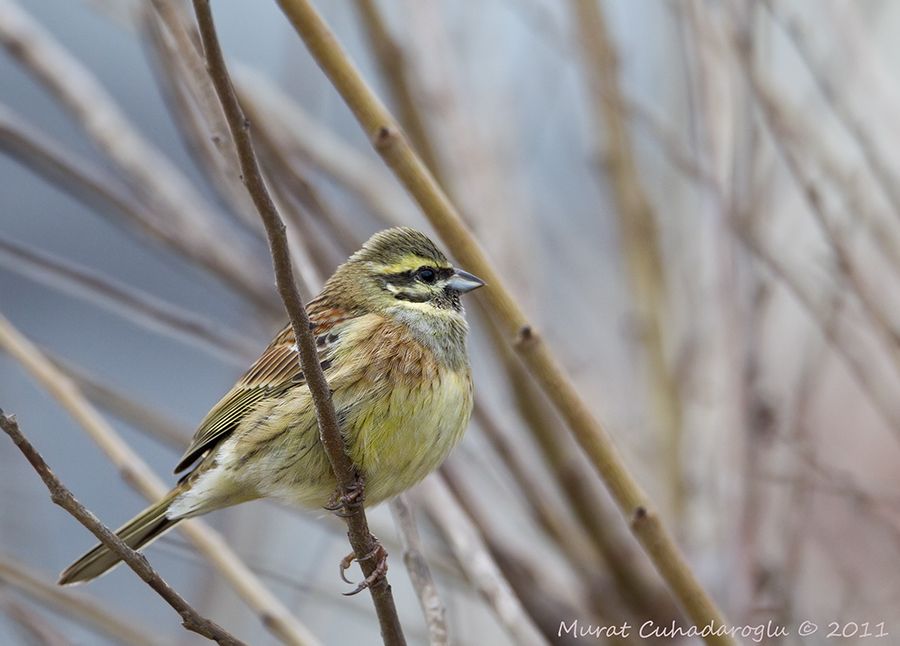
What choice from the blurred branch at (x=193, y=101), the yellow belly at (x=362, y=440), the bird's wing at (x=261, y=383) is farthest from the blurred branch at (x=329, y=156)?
the yellow belly at (x=362, y=440)

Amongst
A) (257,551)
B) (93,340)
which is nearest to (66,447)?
(93,340)

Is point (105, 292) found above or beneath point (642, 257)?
above

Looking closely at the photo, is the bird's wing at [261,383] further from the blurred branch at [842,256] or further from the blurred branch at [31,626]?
the blurred branch at [842,256]

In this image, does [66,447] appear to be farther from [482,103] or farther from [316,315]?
[316,315]

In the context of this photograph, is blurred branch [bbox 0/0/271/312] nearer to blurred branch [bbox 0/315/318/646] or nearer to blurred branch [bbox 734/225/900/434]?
blurred branch [bbox 0/315/318/646]

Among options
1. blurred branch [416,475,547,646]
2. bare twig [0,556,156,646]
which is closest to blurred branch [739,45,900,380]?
blurred branch [416,475,547,646]

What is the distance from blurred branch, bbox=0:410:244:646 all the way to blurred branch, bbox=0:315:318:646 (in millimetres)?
435

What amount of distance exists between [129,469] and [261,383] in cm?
57

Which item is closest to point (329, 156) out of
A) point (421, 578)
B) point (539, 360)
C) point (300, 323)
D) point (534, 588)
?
point (534, 588)

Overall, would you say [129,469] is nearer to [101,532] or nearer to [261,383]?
[261,383]

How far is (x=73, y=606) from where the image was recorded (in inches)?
123

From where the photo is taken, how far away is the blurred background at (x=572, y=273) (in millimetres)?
3570

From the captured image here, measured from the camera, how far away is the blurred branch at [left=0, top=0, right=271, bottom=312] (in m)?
3.76

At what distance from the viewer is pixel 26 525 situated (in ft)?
12.5
